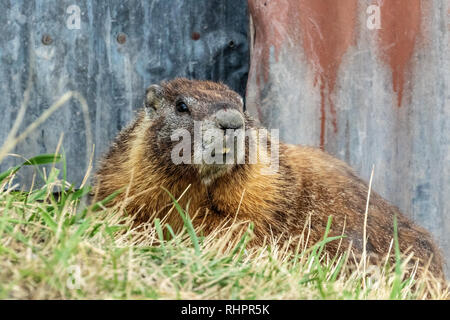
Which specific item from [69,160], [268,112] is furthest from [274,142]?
[69,160]

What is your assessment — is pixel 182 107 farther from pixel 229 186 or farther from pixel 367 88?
pixel 367 88

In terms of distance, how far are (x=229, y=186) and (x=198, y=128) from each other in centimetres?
48

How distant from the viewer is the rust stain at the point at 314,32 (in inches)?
222

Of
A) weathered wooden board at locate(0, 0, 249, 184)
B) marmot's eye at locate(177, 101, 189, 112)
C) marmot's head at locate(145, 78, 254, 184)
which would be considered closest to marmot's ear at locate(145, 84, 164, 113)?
marmot's head at locate(145, 78, 254, 184)

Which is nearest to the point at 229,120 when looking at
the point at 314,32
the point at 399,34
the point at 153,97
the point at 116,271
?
the point at 153,97

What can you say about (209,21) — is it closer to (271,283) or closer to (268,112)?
(268,112)

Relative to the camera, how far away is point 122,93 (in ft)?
20.7

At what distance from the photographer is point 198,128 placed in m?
4.32

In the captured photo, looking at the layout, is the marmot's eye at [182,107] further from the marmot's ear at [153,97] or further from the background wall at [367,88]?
the background wall at [367,88]

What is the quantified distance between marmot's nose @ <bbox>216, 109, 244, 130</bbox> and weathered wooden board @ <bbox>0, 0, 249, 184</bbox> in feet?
7.09

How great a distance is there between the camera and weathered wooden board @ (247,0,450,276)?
5609mm

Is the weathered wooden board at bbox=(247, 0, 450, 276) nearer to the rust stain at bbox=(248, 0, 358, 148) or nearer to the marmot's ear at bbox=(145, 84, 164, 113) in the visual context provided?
the rust stain at bbox=(248, 0, 358, 148)

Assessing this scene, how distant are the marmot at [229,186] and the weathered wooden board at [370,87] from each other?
0.69 m

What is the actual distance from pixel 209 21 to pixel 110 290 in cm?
399
